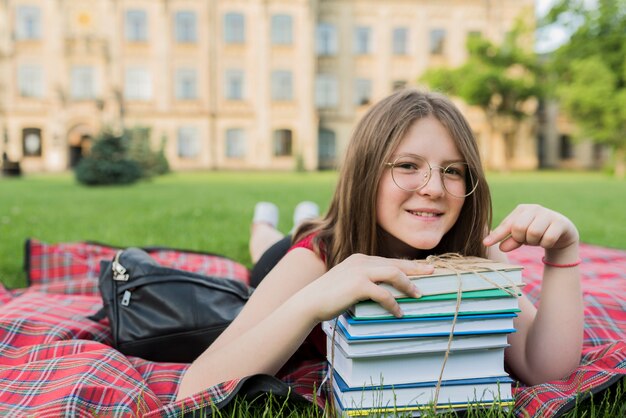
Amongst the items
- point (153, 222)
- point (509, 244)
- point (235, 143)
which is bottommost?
point (153, 222)

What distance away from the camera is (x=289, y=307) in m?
1.57

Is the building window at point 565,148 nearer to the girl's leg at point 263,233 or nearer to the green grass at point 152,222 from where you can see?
the green grass at point 152,222

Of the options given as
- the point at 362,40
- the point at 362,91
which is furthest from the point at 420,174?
the point at 362,40

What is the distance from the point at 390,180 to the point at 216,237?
4039 millimetres

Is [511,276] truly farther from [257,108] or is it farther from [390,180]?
[257,108]

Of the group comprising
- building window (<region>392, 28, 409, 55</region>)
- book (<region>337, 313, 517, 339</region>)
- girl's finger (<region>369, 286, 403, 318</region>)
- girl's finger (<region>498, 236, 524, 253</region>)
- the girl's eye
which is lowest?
book (<region>337, 313, 517, 339</region>)

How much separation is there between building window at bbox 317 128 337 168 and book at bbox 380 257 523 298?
1129 inches

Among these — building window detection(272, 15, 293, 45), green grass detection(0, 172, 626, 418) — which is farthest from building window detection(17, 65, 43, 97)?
green grass detection(0, 172, 626, 418)

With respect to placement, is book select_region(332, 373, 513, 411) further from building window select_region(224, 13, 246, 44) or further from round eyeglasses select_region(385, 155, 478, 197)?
building window select_region(224, 13, 246, 44)

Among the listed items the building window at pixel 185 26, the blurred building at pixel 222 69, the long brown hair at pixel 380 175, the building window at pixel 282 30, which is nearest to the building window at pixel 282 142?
the blurred building at pixel 222 69

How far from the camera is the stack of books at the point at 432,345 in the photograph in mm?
1442

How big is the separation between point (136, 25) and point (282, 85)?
7834mm

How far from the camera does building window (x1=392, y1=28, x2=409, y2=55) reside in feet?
99.5

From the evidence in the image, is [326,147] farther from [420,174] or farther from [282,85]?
[420,174]
